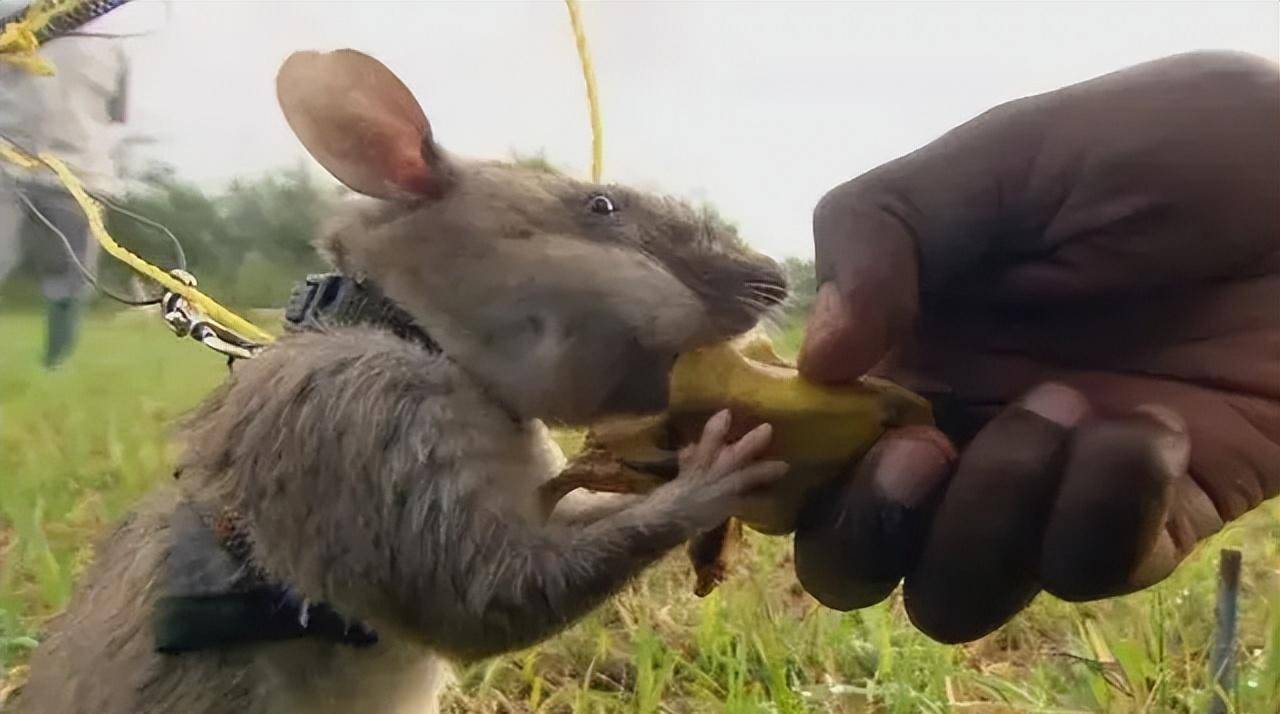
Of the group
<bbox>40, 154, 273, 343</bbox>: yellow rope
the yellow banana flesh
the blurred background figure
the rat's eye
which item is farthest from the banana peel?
the blurred background figure

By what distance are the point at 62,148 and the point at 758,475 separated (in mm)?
848

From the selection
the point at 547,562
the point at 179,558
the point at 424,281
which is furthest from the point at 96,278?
the point at 547,562

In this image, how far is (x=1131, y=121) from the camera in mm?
1069

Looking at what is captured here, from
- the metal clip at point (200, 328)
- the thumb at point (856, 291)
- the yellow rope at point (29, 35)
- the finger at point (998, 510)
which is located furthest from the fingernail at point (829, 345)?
the yellow rope at point (29, 35)

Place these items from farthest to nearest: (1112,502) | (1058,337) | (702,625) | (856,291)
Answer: (702,625)
(1058,337)
(856,291)
(1112,502)

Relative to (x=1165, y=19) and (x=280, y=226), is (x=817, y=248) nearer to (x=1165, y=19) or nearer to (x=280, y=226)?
(x=1165, y=19)

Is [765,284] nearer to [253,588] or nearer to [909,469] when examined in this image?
[909,469]

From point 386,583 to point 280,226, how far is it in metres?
0.46

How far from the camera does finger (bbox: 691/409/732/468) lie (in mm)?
969

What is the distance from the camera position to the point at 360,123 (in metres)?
1.01

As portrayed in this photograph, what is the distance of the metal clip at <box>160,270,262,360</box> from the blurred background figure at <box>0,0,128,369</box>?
18cm

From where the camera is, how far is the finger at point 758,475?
949mm

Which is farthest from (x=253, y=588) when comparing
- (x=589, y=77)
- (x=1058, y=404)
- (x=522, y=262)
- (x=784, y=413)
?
(x=1058, y=404)

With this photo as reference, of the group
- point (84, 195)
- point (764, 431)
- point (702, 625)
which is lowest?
point (702, 625)
